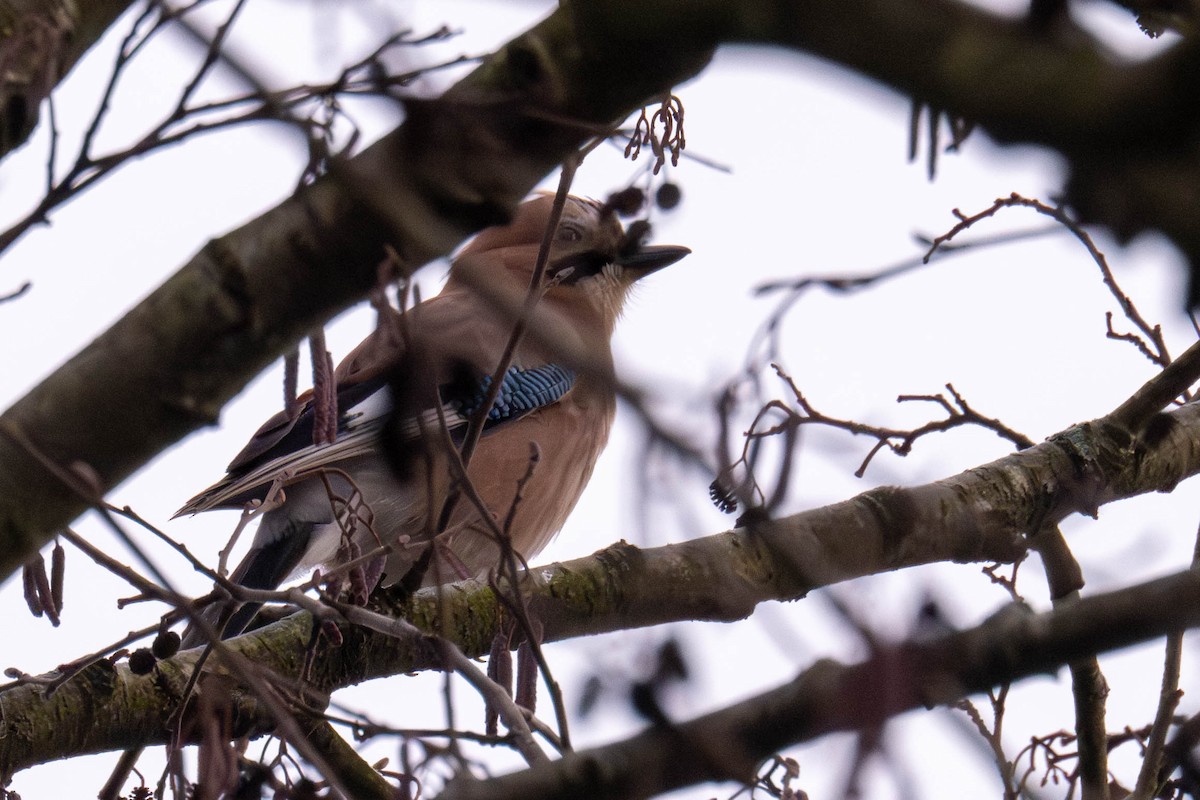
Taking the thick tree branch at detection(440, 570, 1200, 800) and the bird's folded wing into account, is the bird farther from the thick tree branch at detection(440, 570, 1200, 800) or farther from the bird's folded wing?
the thick tree branch at detection(440, 570, 1200, 800)

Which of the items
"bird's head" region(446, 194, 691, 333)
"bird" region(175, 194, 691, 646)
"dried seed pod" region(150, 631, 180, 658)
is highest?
"bird's head" region(446, 194, 691, 333)

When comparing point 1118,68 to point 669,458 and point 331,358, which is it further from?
point 331,358

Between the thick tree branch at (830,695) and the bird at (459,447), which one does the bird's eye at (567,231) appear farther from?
the thick tree branch at (830,695)

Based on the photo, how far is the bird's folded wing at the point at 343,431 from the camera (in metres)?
5.13

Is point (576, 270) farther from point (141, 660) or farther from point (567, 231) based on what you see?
point (141, 660)

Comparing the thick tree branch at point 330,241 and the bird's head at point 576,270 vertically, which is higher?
the bird's head at point 576,270

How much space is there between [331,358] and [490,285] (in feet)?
3.06

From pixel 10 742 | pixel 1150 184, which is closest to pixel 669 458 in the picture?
pixel 1150 184

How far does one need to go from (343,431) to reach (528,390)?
2.56 feet

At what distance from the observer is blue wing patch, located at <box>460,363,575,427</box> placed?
570cm

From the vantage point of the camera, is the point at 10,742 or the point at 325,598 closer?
the point at 325,598

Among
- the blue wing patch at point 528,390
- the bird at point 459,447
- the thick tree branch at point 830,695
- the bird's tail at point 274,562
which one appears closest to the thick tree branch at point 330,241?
the thick tree branch at point 830,695

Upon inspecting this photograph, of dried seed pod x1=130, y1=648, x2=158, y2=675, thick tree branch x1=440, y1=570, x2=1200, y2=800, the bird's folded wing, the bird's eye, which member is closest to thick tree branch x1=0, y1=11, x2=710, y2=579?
thick tree branch x1=440, y1=570, x2=1200, y2=800

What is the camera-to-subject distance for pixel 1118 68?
114 cm
